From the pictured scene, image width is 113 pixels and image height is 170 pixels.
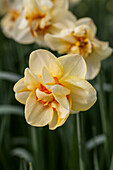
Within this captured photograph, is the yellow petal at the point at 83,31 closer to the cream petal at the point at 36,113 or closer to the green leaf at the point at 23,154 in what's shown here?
the cream petal at the point at 36,113

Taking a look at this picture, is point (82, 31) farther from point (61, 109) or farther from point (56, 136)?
point (56, 136)

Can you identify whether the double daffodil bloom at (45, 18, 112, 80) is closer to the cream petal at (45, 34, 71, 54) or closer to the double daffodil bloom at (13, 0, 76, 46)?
the cream petal at (45, 34, 71, 54)

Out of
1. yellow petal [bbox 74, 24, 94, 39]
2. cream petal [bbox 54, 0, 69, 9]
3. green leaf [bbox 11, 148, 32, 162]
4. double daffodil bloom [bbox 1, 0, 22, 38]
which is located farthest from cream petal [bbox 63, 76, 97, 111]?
double daffodil bloom [bbox 1, 0, 22, 38]

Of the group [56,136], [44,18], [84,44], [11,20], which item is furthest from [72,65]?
[11,20]

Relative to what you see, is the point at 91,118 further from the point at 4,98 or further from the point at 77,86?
the point at 77,86

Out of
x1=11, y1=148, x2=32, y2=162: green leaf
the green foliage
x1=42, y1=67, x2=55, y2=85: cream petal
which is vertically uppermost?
x1=42, y1=67, x2=55, y2=85: cream petal
